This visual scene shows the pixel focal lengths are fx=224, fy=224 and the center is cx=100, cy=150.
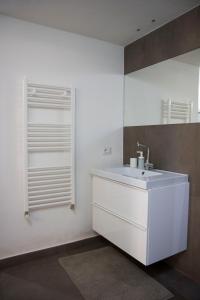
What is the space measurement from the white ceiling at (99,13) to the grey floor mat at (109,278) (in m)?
2.49

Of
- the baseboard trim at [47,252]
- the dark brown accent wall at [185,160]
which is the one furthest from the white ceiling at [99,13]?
the baseboard trim at [47,252]

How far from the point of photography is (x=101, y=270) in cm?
223

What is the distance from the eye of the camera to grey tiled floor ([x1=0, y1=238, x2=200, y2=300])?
1887mm

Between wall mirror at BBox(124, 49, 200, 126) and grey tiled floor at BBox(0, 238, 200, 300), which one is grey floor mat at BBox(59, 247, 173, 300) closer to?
grey tiled floor at BBox(0, 238, 200, 300)

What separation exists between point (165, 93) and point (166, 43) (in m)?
0.50

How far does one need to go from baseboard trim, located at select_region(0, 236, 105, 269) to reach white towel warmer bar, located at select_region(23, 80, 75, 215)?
48 cm

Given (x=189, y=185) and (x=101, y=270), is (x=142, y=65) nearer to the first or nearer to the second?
(x=189, y=185)

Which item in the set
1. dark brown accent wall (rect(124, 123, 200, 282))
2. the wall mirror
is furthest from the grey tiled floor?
the wall mirror

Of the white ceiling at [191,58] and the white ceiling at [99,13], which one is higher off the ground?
the white ceiling at [99,13]

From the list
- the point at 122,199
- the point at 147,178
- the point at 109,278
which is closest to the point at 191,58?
the point at 147,178

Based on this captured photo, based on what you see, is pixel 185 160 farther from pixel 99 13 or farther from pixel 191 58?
pixel 99 13

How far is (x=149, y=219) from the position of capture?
1.91 m

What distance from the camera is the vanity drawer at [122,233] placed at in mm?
1979

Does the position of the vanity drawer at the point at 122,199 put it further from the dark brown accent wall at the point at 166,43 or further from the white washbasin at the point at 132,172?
the dark brown accent wall at the point at 166,43
